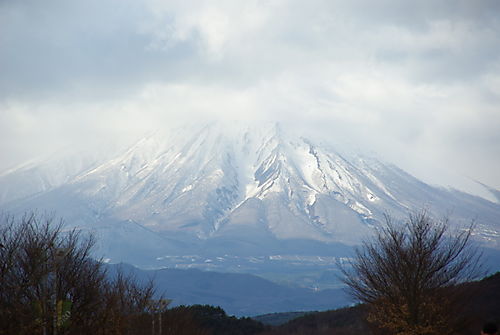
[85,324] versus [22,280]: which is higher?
[22,280]

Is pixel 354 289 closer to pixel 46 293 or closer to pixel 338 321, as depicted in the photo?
pixel 46 293

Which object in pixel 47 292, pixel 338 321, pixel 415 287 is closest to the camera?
pixel 47 292

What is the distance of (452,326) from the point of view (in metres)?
25.0

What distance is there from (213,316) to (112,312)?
1535 inches

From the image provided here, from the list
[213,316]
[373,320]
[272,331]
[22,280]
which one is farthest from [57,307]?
[272,331]

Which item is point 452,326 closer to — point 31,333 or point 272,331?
point 31,333

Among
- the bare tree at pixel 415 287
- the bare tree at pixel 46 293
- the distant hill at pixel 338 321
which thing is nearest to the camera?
the bare tree at pixel 46 293

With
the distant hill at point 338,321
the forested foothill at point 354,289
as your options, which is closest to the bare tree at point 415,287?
the forested foothill at point 354,289

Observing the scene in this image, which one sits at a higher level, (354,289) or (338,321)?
(338,321)

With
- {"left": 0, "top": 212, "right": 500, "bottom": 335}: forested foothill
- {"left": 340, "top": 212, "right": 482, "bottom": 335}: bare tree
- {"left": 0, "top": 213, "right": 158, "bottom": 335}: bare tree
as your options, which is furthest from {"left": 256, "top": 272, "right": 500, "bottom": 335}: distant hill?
{"left": 0, "top": 213, "right": 158, "bottom": 335}: bare tree

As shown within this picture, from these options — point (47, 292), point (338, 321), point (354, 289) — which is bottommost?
point (47, 292)

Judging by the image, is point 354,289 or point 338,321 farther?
point 338,321

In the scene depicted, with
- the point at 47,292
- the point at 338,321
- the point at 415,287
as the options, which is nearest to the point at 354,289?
the point at 415,287

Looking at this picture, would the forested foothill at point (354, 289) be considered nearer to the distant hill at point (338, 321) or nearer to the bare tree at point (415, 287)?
the bare tree at point (415, 287)
